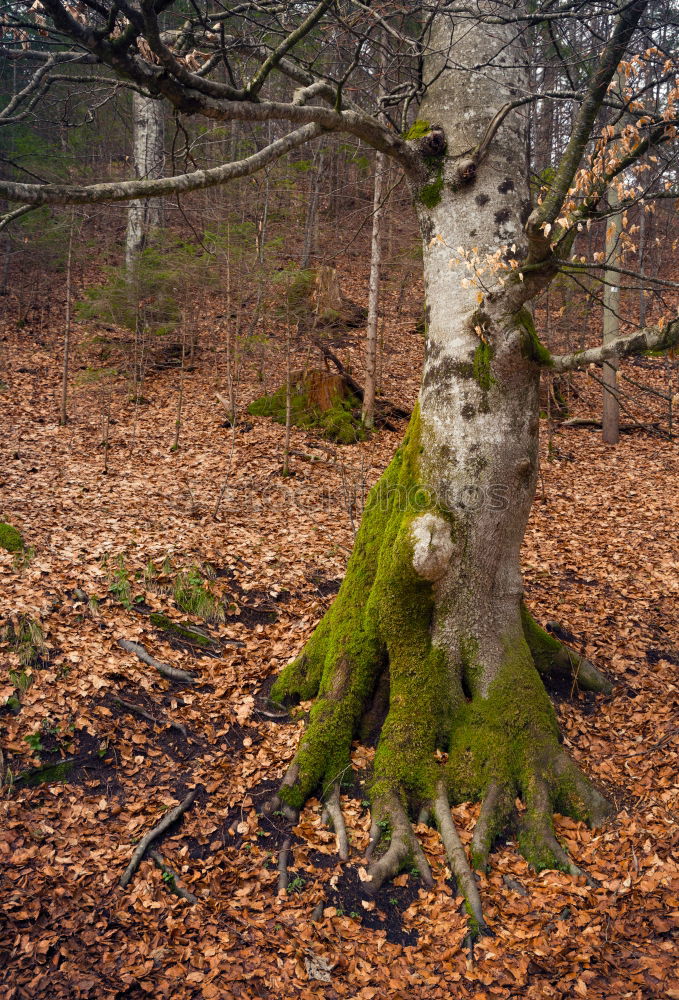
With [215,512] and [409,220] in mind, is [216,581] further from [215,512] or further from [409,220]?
[409,220]

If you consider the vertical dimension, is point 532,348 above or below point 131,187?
below

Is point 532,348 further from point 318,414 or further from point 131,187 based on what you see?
point 318,414

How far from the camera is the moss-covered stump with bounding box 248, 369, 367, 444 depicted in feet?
37.9

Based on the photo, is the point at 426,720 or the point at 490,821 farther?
the point at 426,720

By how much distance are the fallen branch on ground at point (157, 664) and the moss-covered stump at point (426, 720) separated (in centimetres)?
123

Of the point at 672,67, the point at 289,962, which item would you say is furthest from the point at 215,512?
the point at 672,67

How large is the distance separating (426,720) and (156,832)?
1.93m

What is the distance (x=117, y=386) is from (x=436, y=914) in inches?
480

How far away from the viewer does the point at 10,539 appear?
647 centimetres

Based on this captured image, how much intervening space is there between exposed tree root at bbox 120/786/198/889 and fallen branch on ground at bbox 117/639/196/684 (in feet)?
3.63

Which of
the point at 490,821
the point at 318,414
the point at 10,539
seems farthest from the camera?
the point at 318,414

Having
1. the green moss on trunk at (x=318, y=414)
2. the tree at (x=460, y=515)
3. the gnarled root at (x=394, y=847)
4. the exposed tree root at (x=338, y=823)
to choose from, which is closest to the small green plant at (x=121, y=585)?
the tree at (x=460, y=515)

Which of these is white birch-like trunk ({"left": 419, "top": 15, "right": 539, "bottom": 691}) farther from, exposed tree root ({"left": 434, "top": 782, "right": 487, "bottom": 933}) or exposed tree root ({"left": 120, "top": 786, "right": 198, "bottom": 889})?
exposed tree root ({"left": 120, "top": 786, "right": 198, "bottom": 889})

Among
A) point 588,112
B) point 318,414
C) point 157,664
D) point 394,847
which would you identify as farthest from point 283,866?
point 318,414
